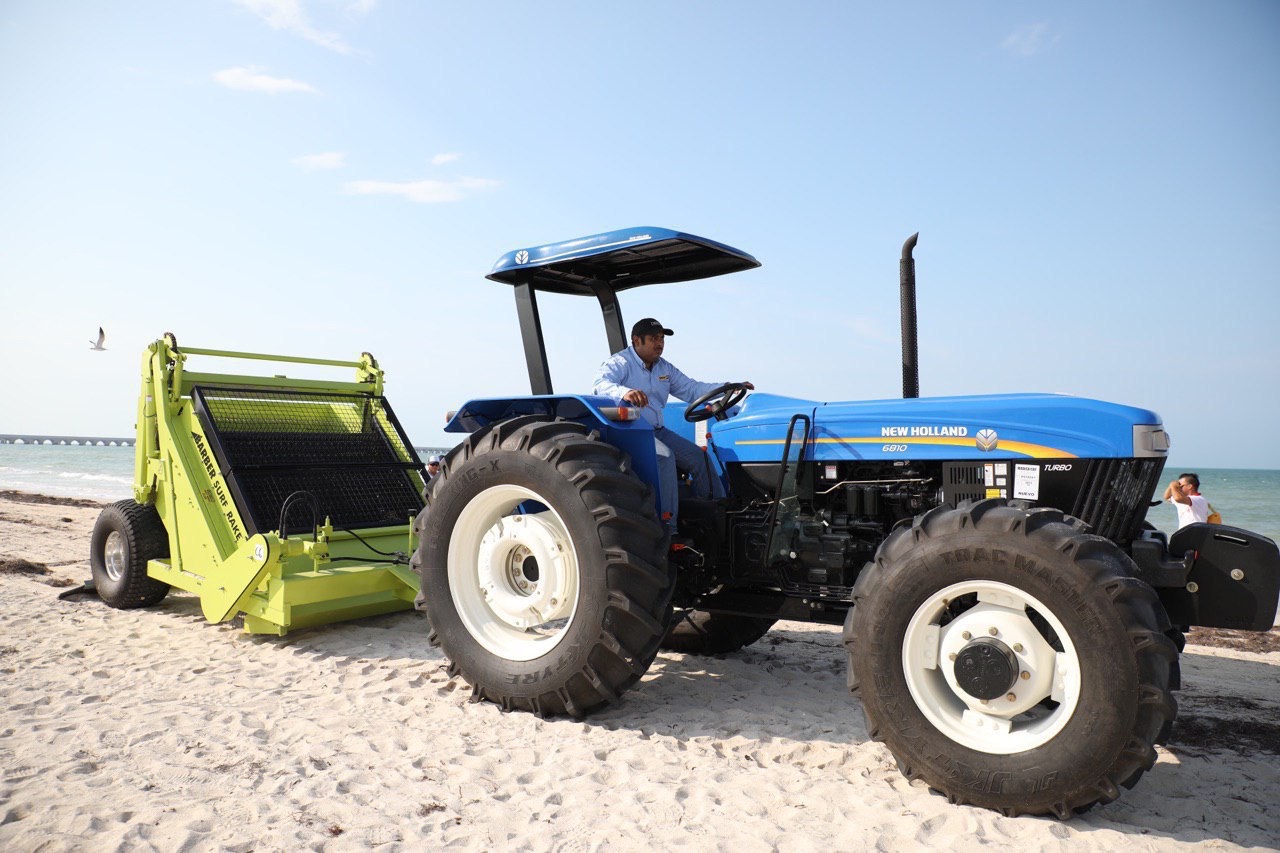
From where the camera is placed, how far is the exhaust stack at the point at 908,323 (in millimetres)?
3873

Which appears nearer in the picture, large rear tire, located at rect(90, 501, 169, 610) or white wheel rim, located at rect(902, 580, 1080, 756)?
white wheel rim, located at rect(902, 580, 1080, 756)

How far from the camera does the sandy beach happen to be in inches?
103

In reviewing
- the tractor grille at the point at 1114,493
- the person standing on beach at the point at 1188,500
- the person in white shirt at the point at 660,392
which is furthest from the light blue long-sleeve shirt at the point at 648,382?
the person standing on beach at the point at 1188,500

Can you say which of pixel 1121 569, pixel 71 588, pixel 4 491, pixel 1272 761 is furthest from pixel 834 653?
pixel 4 491

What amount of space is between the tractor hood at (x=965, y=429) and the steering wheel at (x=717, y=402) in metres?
0.16

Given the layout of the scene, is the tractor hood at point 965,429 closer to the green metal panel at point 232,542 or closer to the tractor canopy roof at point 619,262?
the tractor canopy roof at point 619,262

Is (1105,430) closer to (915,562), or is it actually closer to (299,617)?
(915,562)

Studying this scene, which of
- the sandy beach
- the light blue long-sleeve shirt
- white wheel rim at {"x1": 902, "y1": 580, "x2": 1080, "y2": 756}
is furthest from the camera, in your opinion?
the light blue long-sleeve shirt

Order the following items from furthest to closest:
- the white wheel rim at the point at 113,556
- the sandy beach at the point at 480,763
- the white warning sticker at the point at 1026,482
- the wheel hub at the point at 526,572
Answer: the white wheel rim at the point at 113,556, the wheel hub at the point at 526,572, the white warning sticker at the point at 1026,482, the sandy beach at the point at 480,763

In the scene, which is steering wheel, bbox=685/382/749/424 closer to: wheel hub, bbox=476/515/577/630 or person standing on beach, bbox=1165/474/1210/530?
wheel hub, bbox=476/515/577/630

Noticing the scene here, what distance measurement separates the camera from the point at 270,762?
10.2 ft

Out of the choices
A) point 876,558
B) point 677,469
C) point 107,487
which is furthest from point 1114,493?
point 107,487

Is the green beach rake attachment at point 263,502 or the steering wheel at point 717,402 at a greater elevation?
the steering wheel at point 717,402

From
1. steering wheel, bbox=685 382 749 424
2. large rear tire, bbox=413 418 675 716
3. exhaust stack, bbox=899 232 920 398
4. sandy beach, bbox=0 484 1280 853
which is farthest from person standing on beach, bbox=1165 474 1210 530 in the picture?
large rear tire, bbox=413 418 675 716
